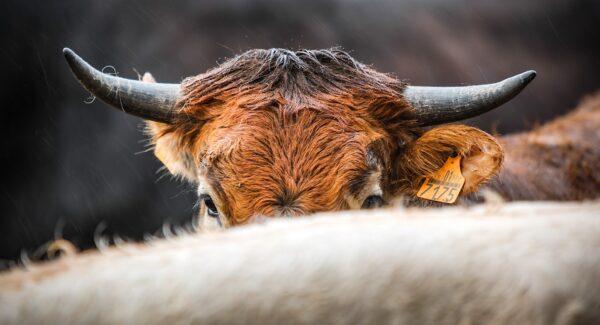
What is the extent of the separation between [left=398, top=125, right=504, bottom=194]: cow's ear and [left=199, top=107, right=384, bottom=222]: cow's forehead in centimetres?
23

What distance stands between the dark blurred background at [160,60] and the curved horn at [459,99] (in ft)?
11.8

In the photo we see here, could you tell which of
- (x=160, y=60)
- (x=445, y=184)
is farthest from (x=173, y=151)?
(x=160, y=60)

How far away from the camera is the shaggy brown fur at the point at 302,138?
2428 millimetres

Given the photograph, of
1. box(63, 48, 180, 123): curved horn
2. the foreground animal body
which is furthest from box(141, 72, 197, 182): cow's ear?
the foreground animal body

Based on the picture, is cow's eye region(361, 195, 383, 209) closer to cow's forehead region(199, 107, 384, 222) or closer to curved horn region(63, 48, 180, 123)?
cow's forehead region(199, 107, 384, 222)

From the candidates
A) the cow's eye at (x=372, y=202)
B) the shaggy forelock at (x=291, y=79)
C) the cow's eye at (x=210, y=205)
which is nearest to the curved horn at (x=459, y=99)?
the shaggy forelock at (x=291, y=79)

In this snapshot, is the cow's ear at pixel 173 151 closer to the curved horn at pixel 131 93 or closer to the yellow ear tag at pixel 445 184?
the curved horn at pixel 131 93

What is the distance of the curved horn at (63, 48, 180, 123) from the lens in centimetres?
262

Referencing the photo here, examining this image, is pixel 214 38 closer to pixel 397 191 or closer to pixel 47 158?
pixel 47 158

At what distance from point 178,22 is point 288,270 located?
683 centimetres

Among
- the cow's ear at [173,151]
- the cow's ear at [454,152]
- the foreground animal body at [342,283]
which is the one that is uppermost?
the cow's ear at [173,151]

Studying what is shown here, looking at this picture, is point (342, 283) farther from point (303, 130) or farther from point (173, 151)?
point (173, 151)

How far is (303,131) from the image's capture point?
8.48ft

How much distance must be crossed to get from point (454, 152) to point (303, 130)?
2.41 ft
